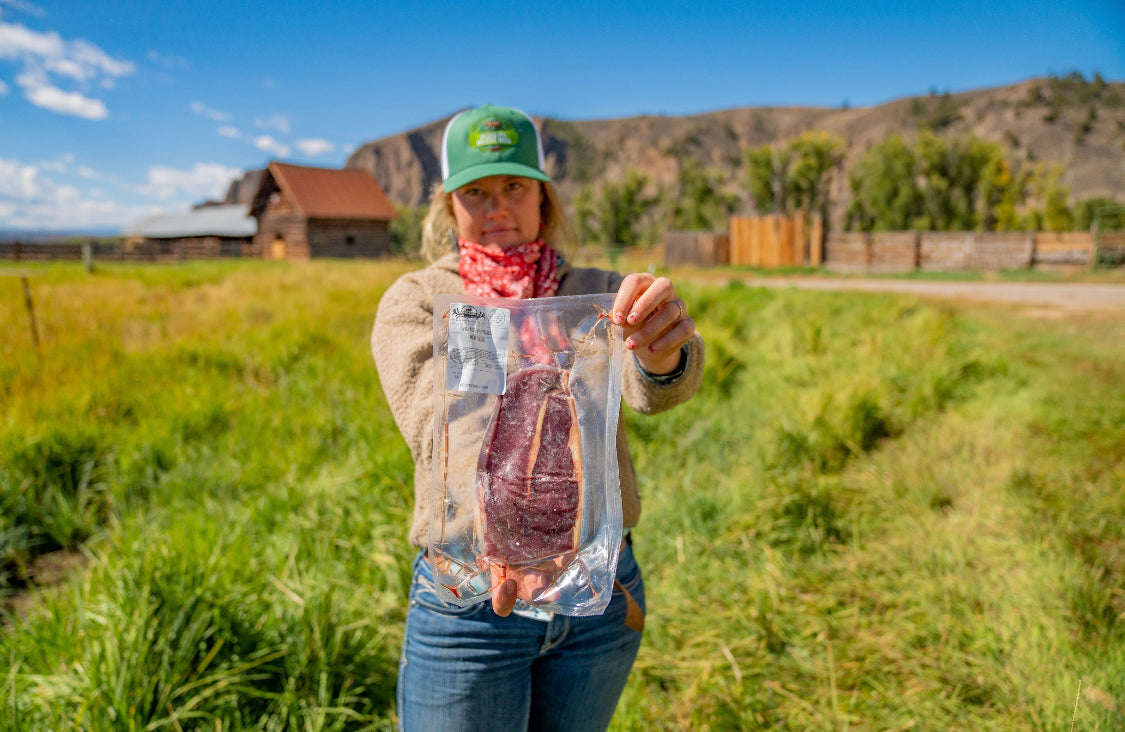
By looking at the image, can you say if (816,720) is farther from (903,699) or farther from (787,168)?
(787,168)

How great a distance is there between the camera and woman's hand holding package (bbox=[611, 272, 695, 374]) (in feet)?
3.36

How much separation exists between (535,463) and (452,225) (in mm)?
777

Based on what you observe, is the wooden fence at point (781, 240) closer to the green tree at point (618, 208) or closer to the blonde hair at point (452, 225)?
the green tree at point (618, 208)

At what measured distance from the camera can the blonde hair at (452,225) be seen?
1.58 m

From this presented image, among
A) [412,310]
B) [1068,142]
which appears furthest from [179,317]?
[1068,142]

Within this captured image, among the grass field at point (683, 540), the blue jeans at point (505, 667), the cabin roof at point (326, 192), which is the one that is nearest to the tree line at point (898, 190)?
the cabin roof at point (326, 192)

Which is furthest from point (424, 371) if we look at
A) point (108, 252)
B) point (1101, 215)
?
point (108, 252)

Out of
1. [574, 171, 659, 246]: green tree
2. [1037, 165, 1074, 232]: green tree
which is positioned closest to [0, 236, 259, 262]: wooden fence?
[574, 171, 659, 246]: green tree

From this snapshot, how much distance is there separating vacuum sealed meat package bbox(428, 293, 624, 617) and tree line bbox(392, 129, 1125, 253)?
108 ft

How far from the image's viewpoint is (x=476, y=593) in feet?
3.58

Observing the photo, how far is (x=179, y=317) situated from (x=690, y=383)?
8326 mm

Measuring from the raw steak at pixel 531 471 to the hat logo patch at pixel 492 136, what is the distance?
54cm

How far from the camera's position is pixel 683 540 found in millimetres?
3041

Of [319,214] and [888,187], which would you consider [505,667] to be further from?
[888,187]
